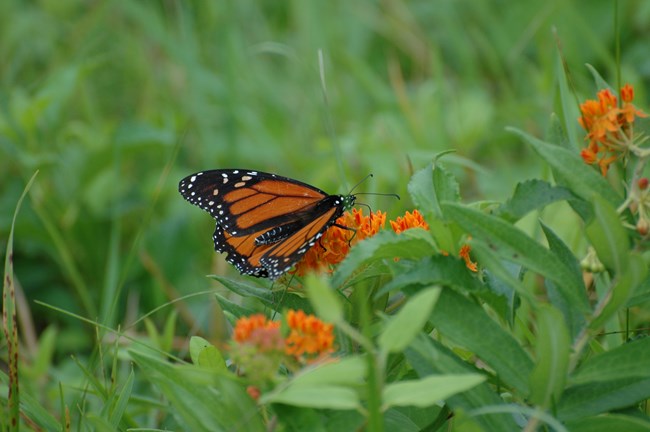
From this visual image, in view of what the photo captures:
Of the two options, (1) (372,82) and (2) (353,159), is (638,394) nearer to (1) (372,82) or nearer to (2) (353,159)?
(2) (353,159)

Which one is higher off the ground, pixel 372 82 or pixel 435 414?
pixel 372 82

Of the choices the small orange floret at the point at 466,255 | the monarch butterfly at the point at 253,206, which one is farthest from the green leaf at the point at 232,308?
the small orange floret at the point at 466,255

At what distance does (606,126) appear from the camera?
1.58 meters

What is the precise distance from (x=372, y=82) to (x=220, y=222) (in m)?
2.68

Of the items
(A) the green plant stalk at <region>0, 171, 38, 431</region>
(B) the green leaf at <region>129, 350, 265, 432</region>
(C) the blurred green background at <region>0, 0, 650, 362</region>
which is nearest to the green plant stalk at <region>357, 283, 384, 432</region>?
(B) the green leaf at <region>129, 350, 265, 432</region>

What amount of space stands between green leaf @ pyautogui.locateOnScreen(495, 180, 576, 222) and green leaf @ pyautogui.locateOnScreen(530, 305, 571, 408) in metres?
0.21

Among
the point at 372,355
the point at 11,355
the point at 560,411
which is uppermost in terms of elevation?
the point at 372,355

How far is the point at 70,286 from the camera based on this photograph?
4.00m

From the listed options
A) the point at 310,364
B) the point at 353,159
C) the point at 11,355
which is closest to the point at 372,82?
the point at 353,159

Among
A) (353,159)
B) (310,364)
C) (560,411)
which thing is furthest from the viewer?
(353,159)

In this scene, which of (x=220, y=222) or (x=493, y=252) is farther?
(x=220, y=222)

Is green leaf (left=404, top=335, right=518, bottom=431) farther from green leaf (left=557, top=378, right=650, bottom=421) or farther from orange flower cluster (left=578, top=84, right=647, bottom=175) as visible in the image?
orange flower cluster (left=578, top=84, right=647, bottom=175)

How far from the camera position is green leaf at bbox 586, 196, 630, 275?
136 cm

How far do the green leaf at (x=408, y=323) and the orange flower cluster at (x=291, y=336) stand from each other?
0.43ft
